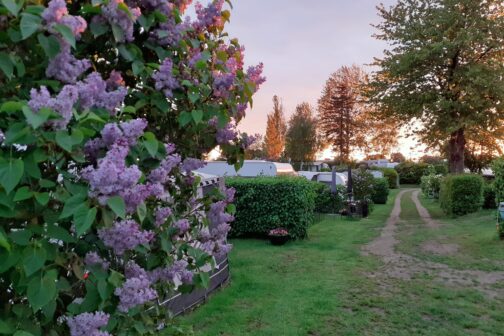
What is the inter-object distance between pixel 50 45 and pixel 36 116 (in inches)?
14.4

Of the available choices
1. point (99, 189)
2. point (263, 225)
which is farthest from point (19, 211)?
point (263, 225)

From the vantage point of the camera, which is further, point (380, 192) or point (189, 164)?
point (380, 192)

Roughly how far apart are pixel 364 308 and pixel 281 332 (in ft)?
5.64

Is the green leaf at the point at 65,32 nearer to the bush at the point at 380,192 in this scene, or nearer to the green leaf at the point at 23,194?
the green leaf at the point at 23,194

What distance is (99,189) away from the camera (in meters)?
1.53

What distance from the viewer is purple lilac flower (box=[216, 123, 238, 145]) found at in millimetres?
2505

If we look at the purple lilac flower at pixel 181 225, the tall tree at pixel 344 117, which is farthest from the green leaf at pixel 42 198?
the tall tree at pixel 344 117

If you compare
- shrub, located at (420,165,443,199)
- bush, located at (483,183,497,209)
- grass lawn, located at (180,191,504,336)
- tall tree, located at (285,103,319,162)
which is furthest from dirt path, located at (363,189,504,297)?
tall tree, located at (285,103,319,162)

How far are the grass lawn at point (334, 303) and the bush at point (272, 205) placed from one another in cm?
241

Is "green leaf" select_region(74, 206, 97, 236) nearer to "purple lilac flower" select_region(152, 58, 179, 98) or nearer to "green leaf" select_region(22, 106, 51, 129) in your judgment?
"green leaf" select_region(22, 106, 51, 129)

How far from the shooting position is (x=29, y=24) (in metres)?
1.49

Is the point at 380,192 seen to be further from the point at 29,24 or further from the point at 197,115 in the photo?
the point at 29,24

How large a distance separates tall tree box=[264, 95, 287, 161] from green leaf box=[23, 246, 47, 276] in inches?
1908

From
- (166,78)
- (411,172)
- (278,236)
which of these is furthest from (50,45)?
(411,172)
